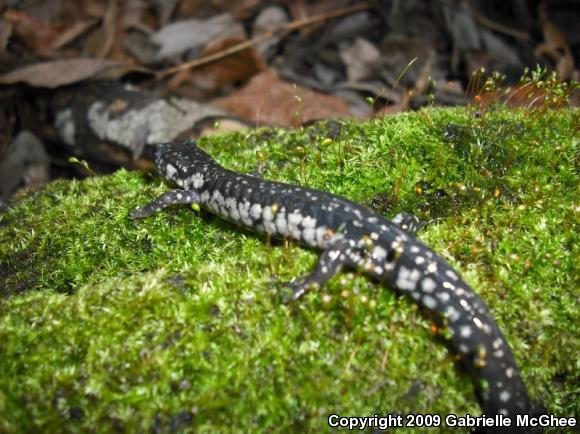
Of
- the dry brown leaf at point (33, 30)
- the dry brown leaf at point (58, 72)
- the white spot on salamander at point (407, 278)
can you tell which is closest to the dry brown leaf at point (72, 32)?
the dry brown leaf at point (33, 30)

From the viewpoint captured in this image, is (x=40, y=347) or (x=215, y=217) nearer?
(x=40, y=347)

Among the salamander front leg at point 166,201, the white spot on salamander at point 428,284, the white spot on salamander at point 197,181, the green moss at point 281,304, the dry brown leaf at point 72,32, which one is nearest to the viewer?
the green moss at point 281,304

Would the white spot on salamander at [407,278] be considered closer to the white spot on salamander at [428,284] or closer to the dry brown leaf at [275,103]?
the white spot on salamander at [428,284]

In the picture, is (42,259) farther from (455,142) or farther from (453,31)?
(453,31)

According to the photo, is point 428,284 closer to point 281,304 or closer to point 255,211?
point 281,304

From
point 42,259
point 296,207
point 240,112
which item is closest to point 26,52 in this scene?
point 240,112

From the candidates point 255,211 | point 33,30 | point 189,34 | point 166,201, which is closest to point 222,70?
point 189,34

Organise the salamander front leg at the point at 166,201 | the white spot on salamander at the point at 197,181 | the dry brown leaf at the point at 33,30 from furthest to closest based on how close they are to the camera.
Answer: the dry brown leaf at the point at 33,30, the white spot on salamander at the point at 197,181, the salamander front leg at the point at 166,201
